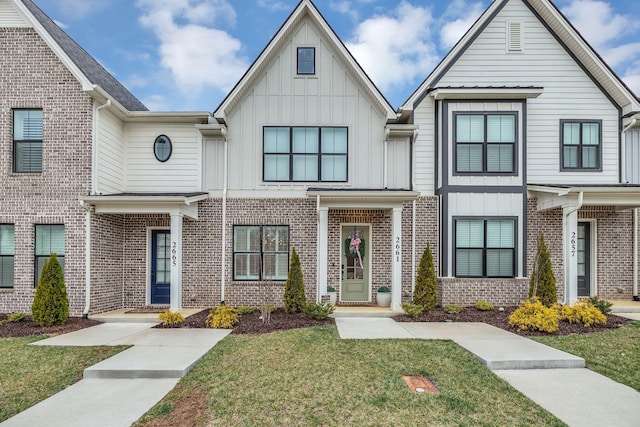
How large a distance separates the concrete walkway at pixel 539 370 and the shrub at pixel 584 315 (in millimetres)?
1891

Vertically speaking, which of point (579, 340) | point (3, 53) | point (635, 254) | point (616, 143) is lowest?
point (579, 340)

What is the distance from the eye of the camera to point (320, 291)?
404 inches

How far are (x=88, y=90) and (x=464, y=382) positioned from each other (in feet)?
34.5

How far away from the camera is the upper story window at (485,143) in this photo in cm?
1105

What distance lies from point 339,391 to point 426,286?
5811 mm

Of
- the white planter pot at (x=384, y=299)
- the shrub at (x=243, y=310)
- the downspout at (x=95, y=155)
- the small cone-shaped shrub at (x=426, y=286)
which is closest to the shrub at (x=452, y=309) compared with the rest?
the small cone-shaped shrub at (x=426, y=286)

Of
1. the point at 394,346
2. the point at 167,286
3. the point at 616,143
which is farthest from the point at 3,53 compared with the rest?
the point at 616,143

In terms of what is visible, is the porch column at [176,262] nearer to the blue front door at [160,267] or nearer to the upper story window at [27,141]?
the blue front door at [160,267]

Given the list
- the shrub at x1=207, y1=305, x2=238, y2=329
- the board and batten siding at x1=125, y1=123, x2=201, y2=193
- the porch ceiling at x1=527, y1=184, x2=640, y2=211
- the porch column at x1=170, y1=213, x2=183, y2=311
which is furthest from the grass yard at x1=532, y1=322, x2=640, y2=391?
the board and batten siding at x1=125, y1=123, x2=201, y2=193

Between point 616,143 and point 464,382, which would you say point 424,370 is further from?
point 616,143

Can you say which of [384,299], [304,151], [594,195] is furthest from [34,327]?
[594,195]

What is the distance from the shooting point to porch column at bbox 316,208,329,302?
10.3m

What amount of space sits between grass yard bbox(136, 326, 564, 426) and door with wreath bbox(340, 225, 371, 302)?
14.3 ft

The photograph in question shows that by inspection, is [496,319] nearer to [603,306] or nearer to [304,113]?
[603,306]
